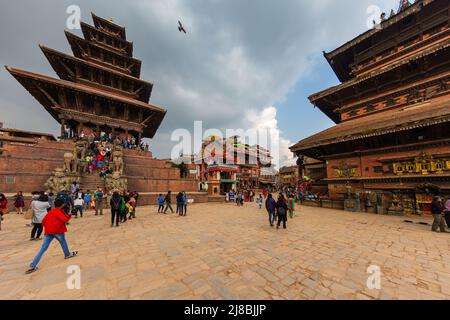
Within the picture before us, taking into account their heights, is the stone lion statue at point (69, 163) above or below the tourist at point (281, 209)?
above

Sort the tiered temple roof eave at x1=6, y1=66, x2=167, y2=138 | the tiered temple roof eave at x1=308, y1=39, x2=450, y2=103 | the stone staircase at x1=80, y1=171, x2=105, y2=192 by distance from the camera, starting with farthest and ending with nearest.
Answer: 1. the tiered temple roof eave at x1=6, y1=66, x2=167, y2=138
2. the stone staircase at x1=80, y1=171, x2=105, y2=192
3. the tiered temple roof eave at x1=308, y1=39, x2=450, y2=103

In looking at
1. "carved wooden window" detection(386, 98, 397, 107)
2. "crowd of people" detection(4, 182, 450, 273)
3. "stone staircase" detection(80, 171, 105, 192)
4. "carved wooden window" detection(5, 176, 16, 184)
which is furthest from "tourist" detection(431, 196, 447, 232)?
"carved wooden window" detection(5, 176, 16, 184)

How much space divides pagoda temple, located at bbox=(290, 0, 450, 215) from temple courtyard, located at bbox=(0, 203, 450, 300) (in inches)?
205

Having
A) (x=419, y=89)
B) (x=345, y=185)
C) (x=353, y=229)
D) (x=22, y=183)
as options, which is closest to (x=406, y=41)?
(x=419, y=89)

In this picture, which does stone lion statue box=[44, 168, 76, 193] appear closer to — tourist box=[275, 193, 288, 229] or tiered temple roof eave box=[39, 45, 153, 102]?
tourist box=[275, 193, 288, 229]

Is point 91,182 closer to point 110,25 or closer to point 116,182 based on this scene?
point 116,182

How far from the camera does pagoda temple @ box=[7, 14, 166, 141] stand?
1628 cm

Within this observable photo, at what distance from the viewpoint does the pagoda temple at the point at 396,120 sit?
933 cm

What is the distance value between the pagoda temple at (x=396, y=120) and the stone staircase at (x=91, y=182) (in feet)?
52.2

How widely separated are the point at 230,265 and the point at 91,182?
43.0ft

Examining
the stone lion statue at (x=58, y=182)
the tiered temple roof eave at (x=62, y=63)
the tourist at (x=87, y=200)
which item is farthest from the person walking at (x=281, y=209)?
the tiered temple roof eave at (x=62, y=63)

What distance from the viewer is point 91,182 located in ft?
40.1

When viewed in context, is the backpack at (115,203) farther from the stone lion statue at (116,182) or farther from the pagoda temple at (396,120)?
the pagoda temple at (396,120)

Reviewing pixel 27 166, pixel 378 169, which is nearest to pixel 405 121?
pixel 378 169
